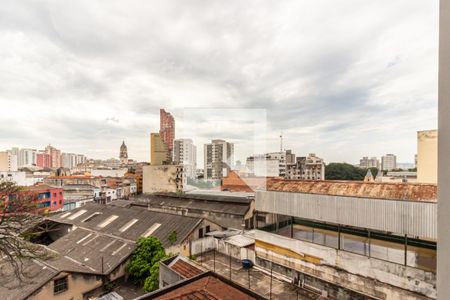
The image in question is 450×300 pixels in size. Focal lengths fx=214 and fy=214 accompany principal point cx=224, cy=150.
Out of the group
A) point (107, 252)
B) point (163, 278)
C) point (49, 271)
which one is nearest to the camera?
point (163, 278)

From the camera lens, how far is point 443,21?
706 mm

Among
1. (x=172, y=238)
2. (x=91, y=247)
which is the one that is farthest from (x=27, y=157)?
(x=172, y=238)

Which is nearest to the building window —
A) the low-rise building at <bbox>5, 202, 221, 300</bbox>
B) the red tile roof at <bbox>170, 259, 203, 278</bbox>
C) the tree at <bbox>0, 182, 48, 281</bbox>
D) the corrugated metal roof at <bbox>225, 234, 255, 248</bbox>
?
the low-rise building at <bbox>5, 202, 221, 300</bbox>

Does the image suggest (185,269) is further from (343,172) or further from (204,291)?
(343,172)

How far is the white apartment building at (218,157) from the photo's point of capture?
9.44m

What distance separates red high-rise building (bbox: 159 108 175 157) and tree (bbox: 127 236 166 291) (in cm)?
2656

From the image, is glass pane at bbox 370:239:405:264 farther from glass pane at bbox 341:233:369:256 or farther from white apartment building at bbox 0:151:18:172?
white apartment building at bbox 0:151:18:172

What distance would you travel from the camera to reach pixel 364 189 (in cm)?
577

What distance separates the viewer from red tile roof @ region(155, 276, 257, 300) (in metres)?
3.58

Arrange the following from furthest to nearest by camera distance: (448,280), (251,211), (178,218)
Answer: (251,211) → (178,218) → (448,280)

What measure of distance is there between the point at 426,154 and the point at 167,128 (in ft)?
108

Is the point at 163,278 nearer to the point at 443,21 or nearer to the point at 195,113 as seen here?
the point at 195,113

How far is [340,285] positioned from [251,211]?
913cm

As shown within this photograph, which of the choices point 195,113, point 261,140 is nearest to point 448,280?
point 261,140
